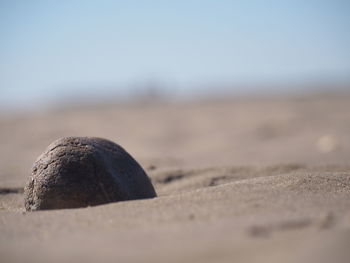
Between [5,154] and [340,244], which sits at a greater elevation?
[340,244]

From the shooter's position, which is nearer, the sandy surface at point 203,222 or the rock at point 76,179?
the sandy surface at point 203,222

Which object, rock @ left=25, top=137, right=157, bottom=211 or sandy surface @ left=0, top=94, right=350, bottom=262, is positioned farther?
rock @ left=25, top=137, right=157, bottom=211

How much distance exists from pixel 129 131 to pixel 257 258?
15260 millimetres

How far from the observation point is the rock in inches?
176

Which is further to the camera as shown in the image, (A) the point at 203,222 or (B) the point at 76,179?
(B) the point at 76,179

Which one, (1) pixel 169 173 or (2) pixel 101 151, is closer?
(2) pixel 101 151

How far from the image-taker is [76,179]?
4504mm

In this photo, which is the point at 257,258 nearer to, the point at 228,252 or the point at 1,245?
the point at 228,252

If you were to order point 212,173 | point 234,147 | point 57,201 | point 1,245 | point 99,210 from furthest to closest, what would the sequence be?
point 234,147 < point 212,173 < point 57,201 < point 99,210 < point 1,245

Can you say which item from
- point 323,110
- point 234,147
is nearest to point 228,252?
point 234,147

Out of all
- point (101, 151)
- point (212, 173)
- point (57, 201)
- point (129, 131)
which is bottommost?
point (129, 131)

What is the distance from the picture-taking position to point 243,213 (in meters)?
3.71

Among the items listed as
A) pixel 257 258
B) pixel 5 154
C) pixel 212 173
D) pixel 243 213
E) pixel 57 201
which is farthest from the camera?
pixel 5 154

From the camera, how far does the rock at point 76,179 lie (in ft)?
14.7
